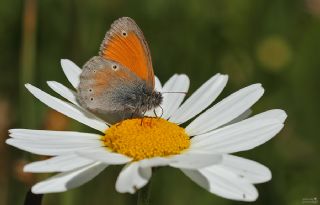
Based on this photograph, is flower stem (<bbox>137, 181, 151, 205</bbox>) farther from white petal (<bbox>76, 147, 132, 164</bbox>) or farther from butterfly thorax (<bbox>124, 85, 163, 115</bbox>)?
butterfly thorax (<bbox>124, 85, 163, 115</bbox>)

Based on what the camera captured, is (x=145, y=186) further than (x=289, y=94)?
No


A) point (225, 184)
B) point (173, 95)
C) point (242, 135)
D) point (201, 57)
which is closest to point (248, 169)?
point (225, 184)

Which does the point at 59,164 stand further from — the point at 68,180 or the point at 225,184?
the point at 225,184

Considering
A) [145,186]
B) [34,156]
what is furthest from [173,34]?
[145,186]

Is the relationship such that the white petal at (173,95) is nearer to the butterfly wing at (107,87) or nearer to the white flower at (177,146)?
the white flower at (177,146)

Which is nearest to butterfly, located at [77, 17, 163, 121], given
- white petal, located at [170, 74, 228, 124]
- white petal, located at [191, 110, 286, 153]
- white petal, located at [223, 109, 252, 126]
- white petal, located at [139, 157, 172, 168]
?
white petal, located at [170, 74, 228, 124]

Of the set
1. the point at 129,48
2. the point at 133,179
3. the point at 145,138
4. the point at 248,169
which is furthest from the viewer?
the point at 129,48

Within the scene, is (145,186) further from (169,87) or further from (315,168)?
(315,168)

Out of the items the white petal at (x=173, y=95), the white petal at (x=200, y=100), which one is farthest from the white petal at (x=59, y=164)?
the white petal at (x=173, y=95)
